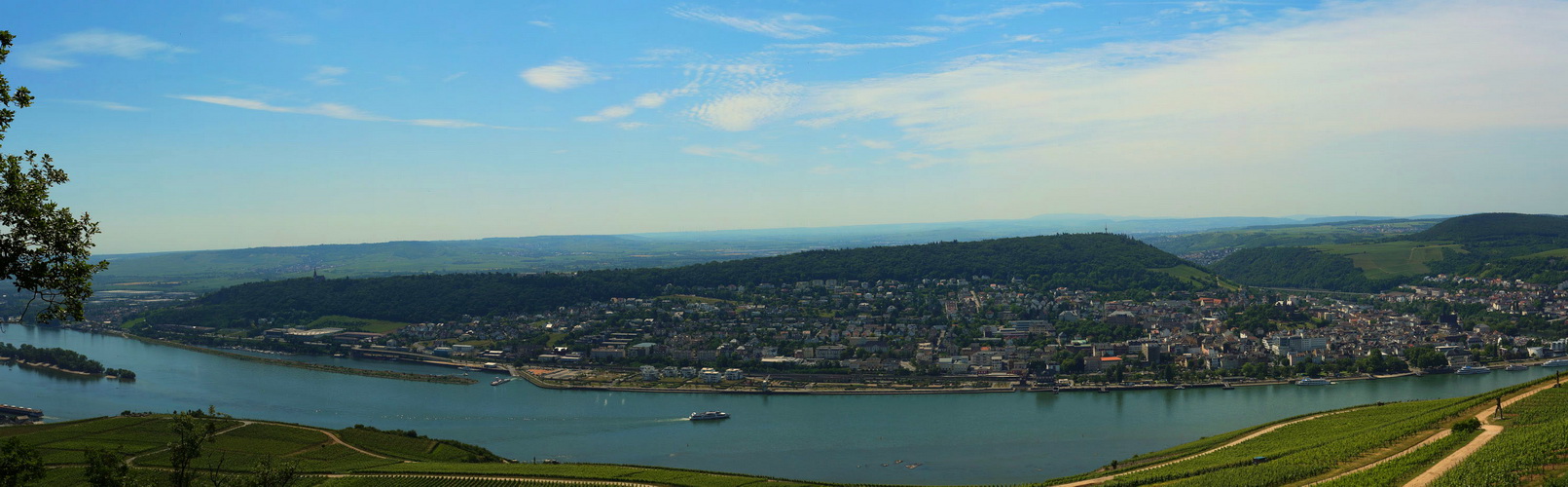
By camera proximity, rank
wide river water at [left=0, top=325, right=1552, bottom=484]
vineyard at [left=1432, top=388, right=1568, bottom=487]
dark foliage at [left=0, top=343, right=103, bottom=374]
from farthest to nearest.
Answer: dark foliage at [left=0, top=343, right=103, bottom=374]
wide river water at [left=0, top=325, right=1552, bottom=484]
vineyard at [left=1432, top=388, right=1568, bottom=487]

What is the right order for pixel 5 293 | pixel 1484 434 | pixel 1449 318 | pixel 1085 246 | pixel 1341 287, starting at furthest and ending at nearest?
1. pixel 5 293
2. pixel 1085 246
3. pixel 1341 287
4. pixel 1449 318
5. pixel 1484 434

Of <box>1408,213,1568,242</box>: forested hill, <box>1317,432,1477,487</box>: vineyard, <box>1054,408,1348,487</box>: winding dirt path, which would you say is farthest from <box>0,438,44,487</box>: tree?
<box>1408,213,1568,242</box>: forested hill

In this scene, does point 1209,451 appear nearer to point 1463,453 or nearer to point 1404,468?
point 1463,453

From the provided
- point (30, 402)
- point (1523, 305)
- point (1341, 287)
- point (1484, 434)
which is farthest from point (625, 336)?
point (1341, 287)

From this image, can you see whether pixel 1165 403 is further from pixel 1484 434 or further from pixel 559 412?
pixel 559 412

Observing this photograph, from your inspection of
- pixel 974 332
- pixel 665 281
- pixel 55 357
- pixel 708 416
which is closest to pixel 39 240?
pixel 708 416

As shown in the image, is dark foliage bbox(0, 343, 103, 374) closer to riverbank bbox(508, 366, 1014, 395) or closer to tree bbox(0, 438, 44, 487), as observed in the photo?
riverbank bbox(508, 366, 1014, 395)
